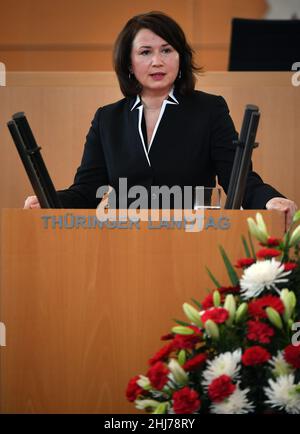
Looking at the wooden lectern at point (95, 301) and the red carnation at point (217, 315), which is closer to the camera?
the red carnation at point (217, 315)

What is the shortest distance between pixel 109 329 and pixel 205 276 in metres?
0.23

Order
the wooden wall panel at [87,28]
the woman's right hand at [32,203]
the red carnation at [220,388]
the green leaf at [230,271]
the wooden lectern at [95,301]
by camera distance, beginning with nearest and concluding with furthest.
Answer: the red carnation at [220,388], the green leaf at [230,271], the wooden lectern at [95,301], the woman's right hand at [32,203], the wooden wall panel at [87,28]

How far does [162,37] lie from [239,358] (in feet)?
4.05

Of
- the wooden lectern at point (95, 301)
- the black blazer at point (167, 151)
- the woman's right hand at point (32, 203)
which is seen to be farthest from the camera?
the black blazer at point (167, 151)

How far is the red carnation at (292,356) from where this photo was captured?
1.37m

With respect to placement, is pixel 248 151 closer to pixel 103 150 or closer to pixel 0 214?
pixel 0 214

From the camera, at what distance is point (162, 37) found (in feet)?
7.75

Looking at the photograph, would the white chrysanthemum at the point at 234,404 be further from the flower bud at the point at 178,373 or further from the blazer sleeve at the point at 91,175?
the blazer sleeve at the point at 91,175

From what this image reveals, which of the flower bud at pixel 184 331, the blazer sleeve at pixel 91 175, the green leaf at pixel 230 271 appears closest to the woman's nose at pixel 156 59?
the blazer sleeve at pixel 91 175

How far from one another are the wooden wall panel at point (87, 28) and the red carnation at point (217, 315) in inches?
142

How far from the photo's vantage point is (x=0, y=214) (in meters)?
1.80

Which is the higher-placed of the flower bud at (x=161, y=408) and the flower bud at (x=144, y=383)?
the flower bud at (x=144, y=383)

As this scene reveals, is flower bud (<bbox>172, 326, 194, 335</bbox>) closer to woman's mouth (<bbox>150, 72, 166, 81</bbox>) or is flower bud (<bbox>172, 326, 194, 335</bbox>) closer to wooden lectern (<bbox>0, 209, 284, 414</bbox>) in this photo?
wooden lectern (<bbox>0, 209, 284, 414</bbox>)

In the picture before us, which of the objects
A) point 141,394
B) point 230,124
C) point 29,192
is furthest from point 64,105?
point 141,394
